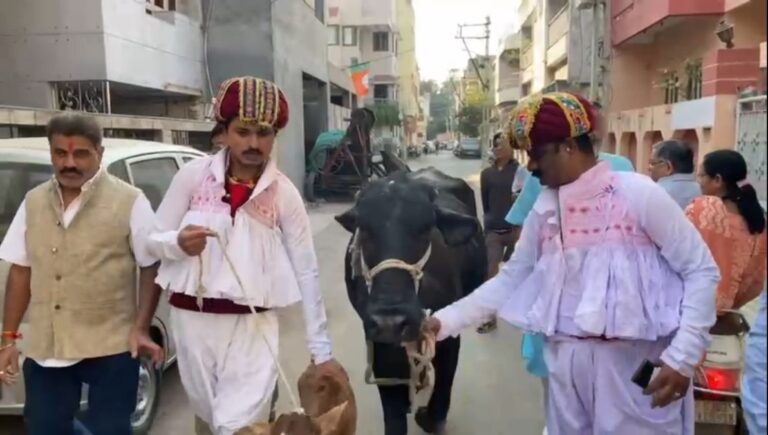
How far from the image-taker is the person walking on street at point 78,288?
3010mm

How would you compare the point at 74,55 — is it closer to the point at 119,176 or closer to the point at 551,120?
the point at 119,176

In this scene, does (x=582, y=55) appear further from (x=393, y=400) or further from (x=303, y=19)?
(x=393, y=400)

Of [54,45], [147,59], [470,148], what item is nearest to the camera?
[54,45]

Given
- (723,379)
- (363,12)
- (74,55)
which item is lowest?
(723,379)

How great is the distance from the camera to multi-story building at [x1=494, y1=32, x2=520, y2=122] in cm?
4156

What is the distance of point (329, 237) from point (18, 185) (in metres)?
9.73

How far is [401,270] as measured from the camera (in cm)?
327

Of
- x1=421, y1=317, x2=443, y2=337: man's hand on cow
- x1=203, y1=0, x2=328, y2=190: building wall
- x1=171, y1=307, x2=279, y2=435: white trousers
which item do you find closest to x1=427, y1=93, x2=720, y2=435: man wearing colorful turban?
x1=421, y1=317, x2=443, y2=337: man's hand on cow

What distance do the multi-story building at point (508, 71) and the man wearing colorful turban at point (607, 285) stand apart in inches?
1502

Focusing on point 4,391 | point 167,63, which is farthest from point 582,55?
point 4,391

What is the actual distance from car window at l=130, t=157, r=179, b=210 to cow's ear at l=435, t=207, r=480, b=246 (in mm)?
2105

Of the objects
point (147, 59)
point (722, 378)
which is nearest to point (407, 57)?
point (147, 59)

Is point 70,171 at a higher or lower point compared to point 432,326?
higher

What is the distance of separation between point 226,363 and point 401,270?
0.83 meters
